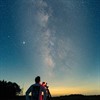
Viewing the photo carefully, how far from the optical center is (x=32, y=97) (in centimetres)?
1026

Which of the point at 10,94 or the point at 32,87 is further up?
the point at 10,94

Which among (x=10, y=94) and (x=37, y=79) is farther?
(x=10, y=94)

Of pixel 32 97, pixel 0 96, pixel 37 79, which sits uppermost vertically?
pixel 0 96

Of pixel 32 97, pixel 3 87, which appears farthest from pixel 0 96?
pixel 32 97

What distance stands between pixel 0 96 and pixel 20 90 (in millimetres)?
33522

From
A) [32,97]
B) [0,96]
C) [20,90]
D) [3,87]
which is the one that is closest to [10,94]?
[3,87]

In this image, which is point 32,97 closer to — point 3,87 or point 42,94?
point 42,94

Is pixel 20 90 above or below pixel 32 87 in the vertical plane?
above

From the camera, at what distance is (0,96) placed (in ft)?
234

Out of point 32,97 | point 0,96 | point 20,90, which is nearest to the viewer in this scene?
point 32,97

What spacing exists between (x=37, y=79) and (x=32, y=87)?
1.35 feet

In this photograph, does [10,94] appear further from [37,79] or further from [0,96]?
[37,79]

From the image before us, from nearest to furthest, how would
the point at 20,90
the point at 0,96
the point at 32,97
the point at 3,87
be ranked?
the point at 32,97 → the point at 0,96 → the point at 3,87 → the point at 20,90

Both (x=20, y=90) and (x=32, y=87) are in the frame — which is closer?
(x=32, y=87)
